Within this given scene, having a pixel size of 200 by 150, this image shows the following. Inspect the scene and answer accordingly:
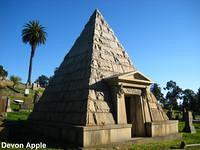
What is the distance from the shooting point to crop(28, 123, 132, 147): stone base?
664 cm

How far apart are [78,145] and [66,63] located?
5244 millimetres

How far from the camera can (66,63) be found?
35.9 ft

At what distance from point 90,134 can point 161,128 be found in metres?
4.06

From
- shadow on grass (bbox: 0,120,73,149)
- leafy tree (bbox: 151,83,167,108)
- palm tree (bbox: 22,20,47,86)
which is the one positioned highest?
palm tree (bbox: 22,20,47,86)

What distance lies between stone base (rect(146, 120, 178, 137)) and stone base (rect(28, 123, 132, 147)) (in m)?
1.51

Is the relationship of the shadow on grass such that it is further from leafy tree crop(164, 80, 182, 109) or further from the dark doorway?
leafy tree crop(164, 80, 182, 109)

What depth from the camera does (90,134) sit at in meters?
6.71

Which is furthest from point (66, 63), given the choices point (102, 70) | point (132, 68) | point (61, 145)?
point (61, 145)

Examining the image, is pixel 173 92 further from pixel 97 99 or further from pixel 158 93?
pixel 97 99

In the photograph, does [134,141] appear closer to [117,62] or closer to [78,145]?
[78,145]

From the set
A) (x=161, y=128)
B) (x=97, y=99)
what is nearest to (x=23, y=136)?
(x=97, y=99)

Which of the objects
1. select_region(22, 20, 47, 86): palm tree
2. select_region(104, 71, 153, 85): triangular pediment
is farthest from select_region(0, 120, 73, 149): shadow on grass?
select_region(22, 20, 47, 86): palm tree

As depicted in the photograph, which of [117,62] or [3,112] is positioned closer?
[3,112]

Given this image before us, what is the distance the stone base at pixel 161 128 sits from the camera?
29.3 feet
